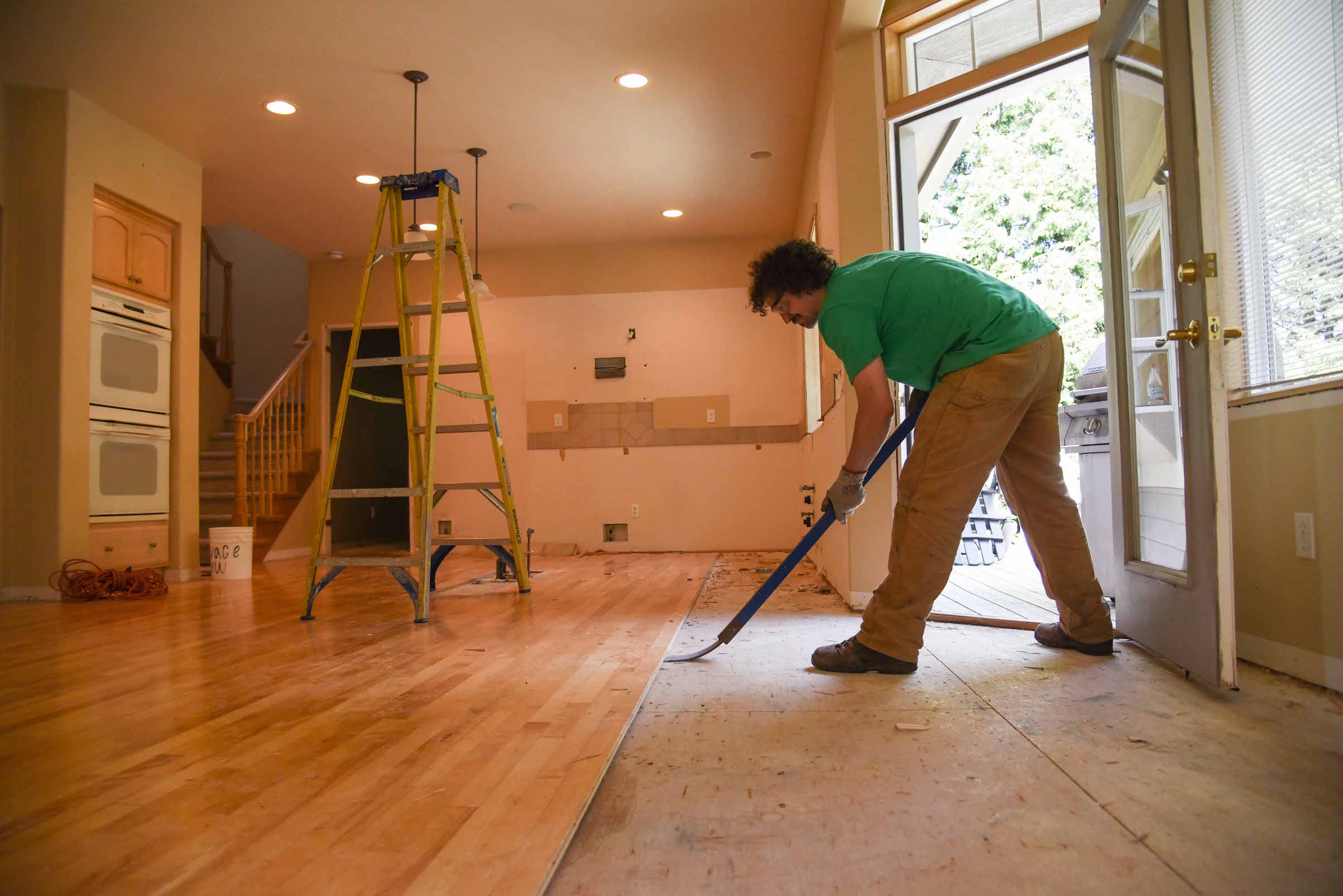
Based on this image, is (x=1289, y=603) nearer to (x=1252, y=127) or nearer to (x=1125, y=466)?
(x=1125, y=466)

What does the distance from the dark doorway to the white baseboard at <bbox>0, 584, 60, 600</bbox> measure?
3104 mm

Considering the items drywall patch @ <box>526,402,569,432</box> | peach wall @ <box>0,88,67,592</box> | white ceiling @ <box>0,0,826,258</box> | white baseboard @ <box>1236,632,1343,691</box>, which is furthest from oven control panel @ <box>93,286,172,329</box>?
white baseboard @ <box>1236,632,1343,691</box>

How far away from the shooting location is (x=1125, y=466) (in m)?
2.23

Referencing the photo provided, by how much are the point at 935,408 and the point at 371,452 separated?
7529 millimetres

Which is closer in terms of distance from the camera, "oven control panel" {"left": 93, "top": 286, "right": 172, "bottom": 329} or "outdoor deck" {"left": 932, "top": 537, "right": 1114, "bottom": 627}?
"outdoor deck" {"left": 932, "top": 537, "right": 1114, "bottom": 627}

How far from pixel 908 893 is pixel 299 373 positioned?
23.0 feet

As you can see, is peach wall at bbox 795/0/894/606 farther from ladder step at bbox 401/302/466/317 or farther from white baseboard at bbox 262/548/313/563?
white baseboard at bbox 262/548/313/563

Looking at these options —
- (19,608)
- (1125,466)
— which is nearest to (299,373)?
(19,608)

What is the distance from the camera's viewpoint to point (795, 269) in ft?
6.88

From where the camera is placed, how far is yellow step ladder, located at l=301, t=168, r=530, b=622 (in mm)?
3012

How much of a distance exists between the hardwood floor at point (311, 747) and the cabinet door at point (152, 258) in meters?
2.30

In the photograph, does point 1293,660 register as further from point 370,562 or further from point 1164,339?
point 370,562

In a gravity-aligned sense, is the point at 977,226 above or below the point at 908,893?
above

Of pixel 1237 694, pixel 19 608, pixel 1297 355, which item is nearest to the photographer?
pixel 1237 694
